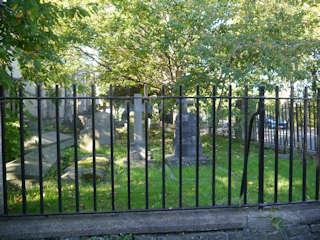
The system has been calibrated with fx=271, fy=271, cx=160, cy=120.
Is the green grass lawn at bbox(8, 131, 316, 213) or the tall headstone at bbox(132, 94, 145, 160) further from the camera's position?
the tall headstone at bbox(132, 94, 145, 160)

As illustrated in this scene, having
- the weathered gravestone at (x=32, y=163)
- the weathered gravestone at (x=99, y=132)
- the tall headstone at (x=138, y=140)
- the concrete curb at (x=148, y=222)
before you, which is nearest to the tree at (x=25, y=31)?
the concrete curb at (x=148, y=222)

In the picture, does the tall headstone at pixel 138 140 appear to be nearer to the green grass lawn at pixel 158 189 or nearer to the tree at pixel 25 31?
the green grass lawn at pixel 158 189

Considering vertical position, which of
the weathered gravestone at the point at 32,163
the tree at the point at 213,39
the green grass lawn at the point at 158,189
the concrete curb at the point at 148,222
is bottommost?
the green grass lawn at the point at 158,189

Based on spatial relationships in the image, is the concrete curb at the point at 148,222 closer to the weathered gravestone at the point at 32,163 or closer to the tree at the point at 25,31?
the tree at the point at 25,31

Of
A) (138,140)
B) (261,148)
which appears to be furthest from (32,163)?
(261,148)

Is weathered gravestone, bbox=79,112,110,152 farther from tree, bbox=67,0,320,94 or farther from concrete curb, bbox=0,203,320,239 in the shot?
concrete curb, bbox=0,203,320,239

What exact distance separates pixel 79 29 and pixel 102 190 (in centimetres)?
738

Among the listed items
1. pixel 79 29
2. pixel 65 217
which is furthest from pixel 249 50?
pixel 65 217

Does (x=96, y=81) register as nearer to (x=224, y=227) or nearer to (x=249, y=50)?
(x=249, y=50)

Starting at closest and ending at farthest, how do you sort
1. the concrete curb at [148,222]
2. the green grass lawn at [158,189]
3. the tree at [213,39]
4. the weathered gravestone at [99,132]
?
the concrete curb at [148,222]
the green grass lawn at [158,189]
the tree at [213,39]
the weathered gravestone at [99,132]

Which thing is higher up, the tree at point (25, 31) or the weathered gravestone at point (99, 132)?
the tree at point (25, 31)

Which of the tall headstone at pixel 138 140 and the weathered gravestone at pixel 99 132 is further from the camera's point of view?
the weathered gravestone at pixel 99 132

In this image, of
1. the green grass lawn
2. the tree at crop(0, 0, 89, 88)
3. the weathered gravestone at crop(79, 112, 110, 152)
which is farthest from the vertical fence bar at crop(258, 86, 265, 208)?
the weathered gravestone at crop(79, 112, 110, 152)

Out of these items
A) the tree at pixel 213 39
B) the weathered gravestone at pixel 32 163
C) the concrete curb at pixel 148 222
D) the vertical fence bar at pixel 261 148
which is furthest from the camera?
the tree at pixel 213 39
